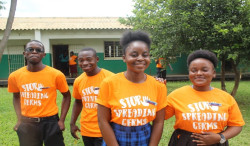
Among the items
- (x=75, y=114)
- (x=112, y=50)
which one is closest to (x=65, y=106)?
(x=75, y=114)

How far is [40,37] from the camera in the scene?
12.6 m

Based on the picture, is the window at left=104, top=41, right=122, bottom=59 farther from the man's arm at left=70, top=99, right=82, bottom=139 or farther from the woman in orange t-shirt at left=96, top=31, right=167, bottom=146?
the woman in orange t-shirt at left=96, top=31, right=167, bottom=146

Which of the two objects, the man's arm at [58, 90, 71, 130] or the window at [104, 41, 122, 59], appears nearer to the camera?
the man's arm at [58, 90, 71, 130]

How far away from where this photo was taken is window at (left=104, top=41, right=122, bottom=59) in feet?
45.3

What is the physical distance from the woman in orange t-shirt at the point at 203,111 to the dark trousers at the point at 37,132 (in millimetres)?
1323

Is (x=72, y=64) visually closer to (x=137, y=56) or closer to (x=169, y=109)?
(x=169, y=109)

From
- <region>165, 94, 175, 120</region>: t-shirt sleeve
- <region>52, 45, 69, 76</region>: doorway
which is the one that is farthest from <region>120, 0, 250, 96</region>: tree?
<region>52, 45, 69, 76</region>: doorway

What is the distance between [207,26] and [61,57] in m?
10.9

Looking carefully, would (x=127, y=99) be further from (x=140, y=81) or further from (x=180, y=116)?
(x=180, y=116)

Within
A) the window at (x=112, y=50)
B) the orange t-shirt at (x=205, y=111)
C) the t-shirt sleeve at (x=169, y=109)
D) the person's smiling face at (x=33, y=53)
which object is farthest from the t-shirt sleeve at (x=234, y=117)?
the window at (x=112, y=50)

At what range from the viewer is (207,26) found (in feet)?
19.1

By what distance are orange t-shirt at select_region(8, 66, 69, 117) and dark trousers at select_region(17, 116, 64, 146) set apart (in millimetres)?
89

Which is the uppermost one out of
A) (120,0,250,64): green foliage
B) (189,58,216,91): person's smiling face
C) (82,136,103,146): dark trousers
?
(120,0,250,64): green foliage

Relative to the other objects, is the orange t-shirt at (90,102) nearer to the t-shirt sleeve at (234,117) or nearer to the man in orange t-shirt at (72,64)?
the t-shirt sleeve at (234,117)
